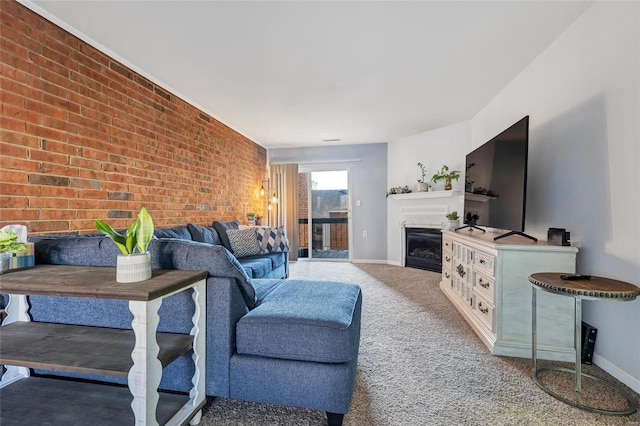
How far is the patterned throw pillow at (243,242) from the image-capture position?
339cm

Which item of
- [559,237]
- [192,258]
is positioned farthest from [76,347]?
[559,237]

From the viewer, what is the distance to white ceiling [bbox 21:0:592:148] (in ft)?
5.65

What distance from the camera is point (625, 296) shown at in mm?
1224

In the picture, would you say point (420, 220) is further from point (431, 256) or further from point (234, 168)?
point (234, 168)

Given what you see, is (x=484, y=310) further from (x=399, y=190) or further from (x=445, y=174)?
(x=399, y=190)

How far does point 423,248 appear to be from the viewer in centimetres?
452

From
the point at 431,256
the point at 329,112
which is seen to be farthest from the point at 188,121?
the point at 431,256

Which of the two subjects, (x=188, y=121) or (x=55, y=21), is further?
(x=188, y=121)

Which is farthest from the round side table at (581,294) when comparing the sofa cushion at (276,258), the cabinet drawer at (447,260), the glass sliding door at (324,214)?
Answer: the glass sliding door at (324,214)

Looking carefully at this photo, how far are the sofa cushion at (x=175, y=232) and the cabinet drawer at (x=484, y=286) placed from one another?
2681 mm

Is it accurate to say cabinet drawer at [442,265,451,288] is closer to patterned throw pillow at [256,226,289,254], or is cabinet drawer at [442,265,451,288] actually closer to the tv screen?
the tv screen

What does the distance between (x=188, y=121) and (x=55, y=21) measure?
1356mm

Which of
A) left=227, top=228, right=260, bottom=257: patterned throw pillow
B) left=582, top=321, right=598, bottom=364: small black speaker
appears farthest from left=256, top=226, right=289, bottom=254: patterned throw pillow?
left=582, top=321, right=598, bottom=364: small black speaker

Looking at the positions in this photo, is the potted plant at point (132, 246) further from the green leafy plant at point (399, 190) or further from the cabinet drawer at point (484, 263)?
the green leafy plant at point (399, 190)
